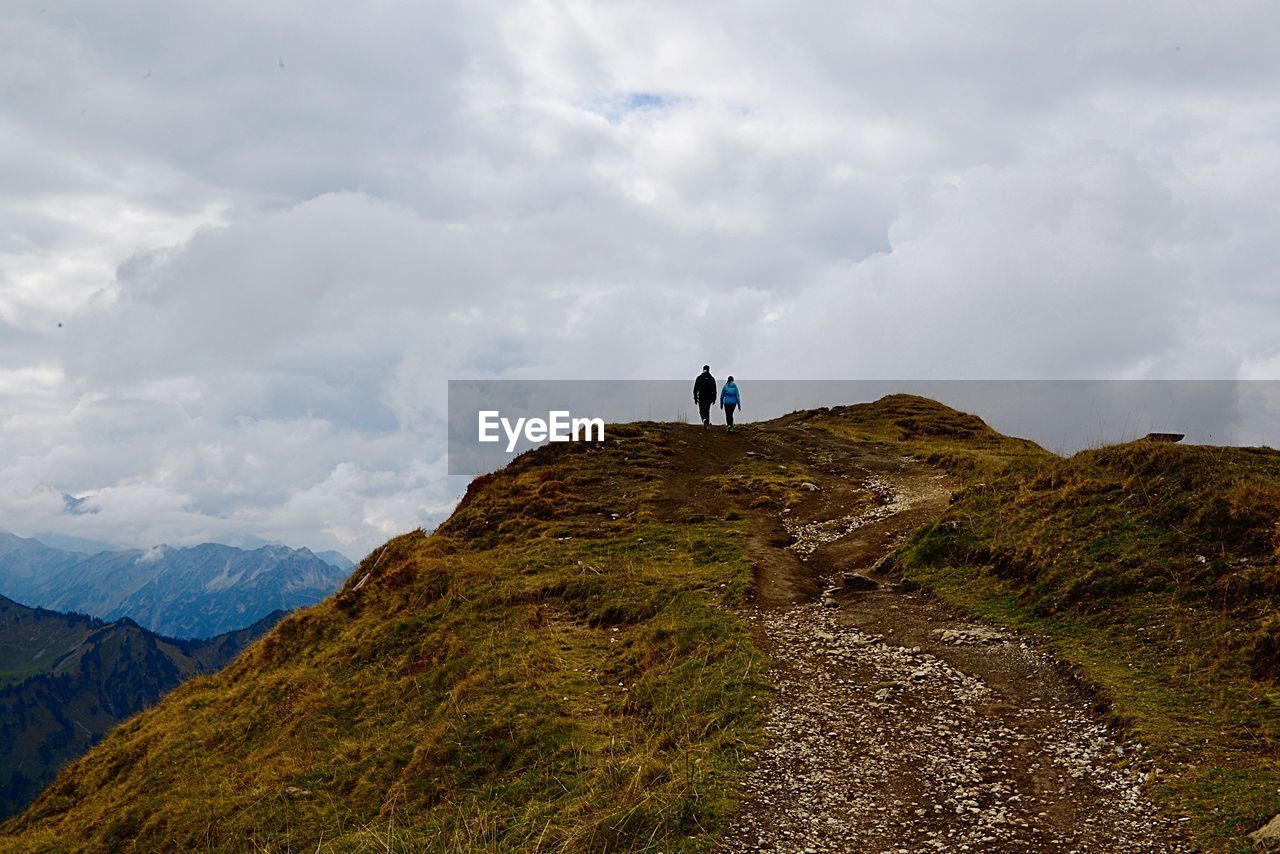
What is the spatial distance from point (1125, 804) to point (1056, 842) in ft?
4.37

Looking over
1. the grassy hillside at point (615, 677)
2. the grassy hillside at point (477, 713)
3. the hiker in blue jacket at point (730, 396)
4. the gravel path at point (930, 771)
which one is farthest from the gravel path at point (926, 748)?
the hiker in blue jacket at point (730, 396)

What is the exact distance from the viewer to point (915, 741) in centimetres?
1322

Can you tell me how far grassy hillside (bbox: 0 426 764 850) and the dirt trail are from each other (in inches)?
34.4

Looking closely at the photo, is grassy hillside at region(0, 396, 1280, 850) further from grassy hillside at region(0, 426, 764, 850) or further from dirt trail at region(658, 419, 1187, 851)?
dirt trail at region(658, 419, 1187, 851)

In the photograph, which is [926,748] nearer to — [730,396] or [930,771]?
[930,771]

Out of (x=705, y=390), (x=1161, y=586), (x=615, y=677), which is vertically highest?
(x=705, y=390)

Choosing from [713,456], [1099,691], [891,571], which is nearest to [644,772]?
[1099,691]

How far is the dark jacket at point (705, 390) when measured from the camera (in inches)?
1697

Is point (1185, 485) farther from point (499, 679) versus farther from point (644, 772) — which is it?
point (499, 679)

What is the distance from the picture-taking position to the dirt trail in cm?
1073

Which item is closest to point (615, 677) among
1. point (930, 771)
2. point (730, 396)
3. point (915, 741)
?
point (915, 741)

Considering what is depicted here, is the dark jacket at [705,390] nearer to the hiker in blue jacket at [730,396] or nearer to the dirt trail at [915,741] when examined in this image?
the hiker in blue jacket at [730,396]

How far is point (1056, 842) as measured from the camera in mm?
10273

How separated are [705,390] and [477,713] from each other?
28107 millimetres
